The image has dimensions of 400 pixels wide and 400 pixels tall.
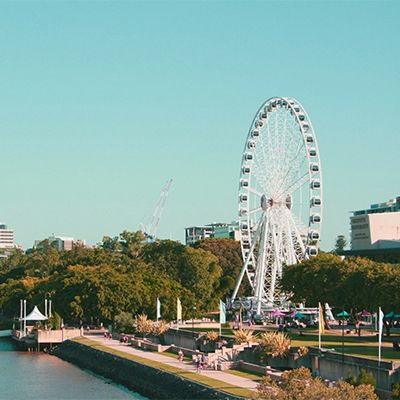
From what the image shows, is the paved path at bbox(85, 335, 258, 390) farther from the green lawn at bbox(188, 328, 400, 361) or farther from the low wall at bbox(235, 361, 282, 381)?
the green lawn at bbox(188, 328, 400, 361)

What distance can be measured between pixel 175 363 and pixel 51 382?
11.8 metres

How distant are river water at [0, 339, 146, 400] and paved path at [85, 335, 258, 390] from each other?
4549mm

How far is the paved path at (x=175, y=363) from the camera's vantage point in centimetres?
6741

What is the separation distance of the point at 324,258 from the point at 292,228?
30.3 ft

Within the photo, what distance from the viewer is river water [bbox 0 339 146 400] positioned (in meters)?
76.7

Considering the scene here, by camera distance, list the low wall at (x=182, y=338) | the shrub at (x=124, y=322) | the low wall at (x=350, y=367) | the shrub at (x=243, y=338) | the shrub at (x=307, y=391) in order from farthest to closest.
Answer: the shrub at (x=124, y=322)
the low wall at (x=182, y=338)
the shrub at (x=243, y=338)
the low wall at (x=350, y=367)
the shrub at (x=307, y=391)

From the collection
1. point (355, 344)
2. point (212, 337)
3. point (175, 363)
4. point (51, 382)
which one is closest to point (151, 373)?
point (175, 363)

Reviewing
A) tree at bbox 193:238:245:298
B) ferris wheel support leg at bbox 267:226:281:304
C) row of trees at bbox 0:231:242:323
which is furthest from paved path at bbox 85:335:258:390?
tree at bbox 193:238:245:298

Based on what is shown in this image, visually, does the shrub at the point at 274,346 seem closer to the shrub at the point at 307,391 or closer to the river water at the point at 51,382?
the river water at the point at 51,382

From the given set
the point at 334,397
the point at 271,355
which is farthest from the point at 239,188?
the point at 334,397

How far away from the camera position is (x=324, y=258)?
111750mm

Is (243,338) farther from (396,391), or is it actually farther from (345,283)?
(396,391)

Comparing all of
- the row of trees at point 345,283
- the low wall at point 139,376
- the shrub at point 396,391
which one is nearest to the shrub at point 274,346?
the low wall at point 139,376

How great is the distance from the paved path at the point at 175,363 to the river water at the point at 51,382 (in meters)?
4.55
